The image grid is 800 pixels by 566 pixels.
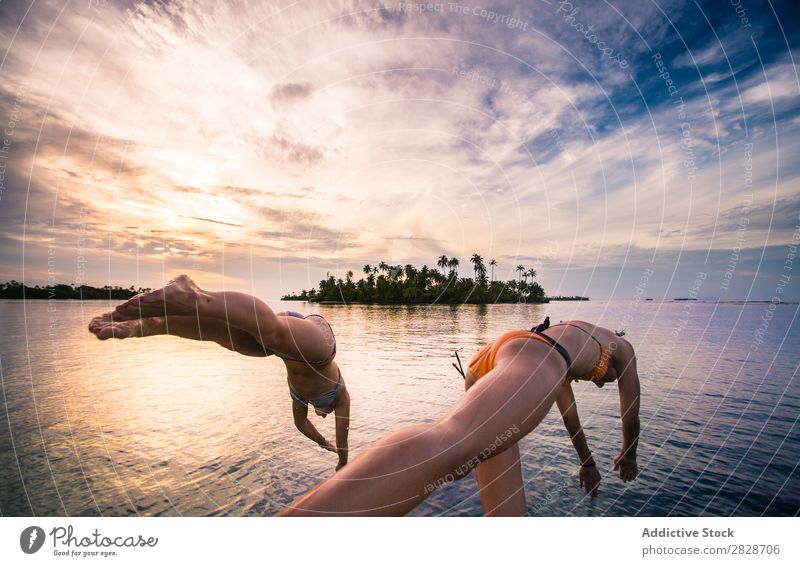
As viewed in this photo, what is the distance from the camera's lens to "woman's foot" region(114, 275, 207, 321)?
2.41 metres

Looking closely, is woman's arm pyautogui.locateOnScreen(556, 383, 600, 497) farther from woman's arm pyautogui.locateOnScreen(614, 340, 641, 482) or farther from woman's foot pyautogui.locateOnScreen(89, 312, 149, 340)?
woman's foot pyautogui.locateOnScreen(89, 312, 149, 340)

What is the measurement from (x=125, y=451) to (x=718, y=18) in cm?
890

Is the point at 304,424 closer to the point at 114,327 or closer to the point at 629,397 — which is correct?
the point at 114,327

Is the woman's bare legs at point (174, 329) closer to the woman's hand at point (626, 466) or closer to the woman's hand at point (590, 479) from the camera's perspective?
the woman's hand at point (590, 479)

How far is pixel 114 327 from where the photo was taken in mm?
2289

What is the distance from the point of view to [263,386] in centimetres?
905

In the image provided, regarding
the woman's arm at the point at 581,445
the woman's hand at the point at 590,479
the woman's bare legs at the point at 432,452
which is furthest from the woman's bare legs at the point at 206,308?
the woman's hand at the point at 590,479

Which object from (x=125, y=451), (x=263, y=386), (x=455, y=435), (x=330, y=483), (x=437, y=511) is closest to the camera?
(x=330, y=483)

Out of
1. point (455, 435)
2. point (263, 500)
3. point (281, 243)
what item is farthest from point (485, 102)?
point (263, 500)

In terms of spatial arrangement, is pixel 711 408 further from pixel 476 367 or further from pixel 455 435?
pixel 455 435
